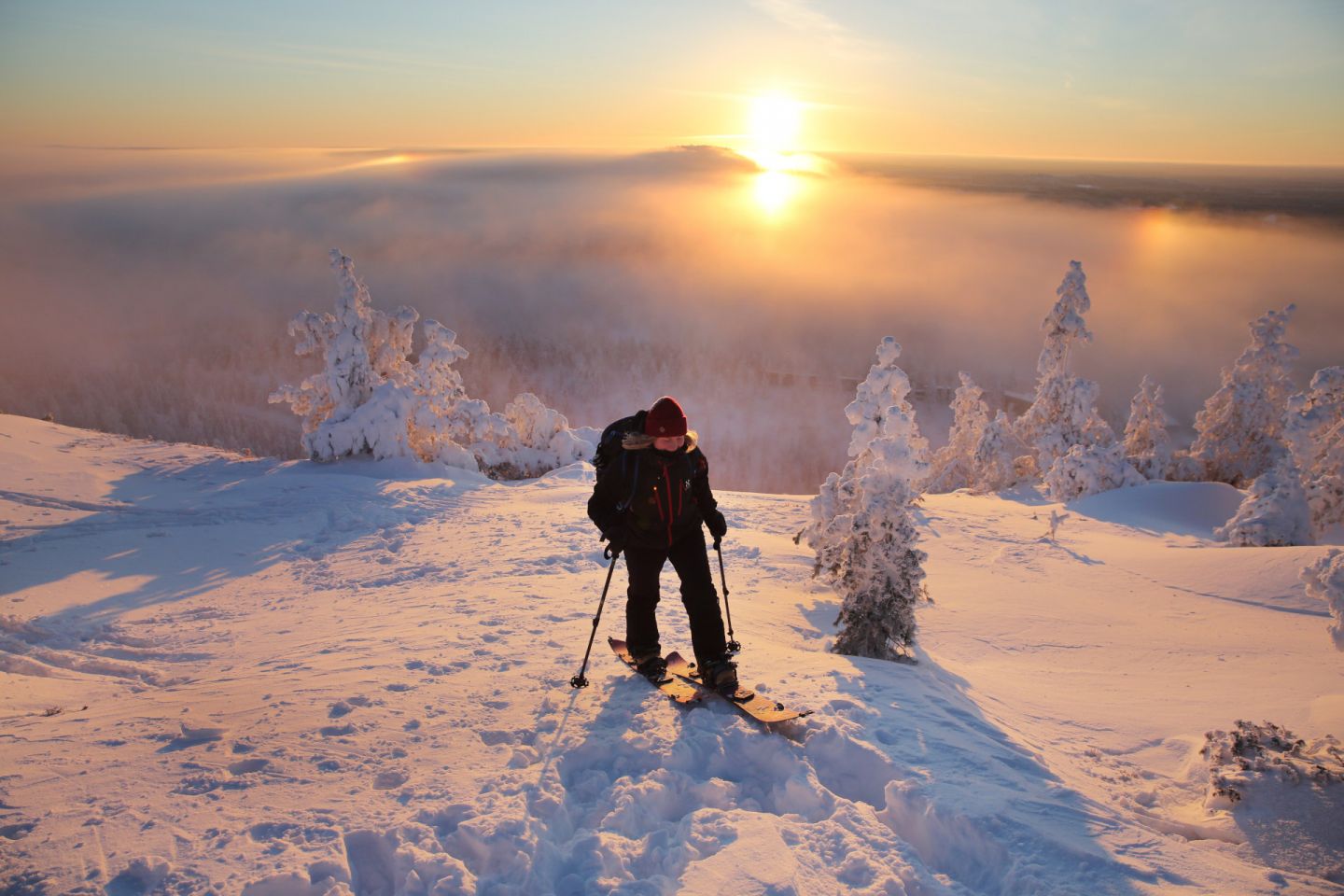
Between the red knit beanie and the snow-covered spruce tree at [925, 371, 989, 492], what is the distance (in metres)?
40.7

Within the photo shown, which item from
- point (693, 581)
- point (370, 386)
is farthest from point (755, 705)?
point (370, 386)

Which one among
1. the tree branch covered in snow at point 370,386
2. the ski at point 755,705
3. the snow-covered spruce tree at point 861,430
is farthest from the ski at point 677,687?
the tree branch covered in snow at point 370,386

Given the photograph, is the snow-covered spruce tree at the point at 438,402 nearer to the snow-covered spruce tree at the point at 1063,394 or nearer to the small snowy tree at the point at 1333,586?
the small snowy tree at the point at 1333,586

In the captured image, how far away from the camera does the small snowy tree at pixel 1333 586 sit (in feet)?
25.2

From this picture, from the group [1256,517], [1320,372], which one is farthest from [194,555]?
[1320,372]

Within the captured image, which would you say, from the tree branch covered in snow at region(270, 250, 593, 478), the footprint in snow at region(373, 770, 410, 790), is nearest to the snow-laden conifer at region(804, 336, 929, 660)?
the footprint in snow at region(373, 770, 410, 790)

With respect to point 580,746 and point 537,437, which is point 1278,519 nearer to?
point 580,746

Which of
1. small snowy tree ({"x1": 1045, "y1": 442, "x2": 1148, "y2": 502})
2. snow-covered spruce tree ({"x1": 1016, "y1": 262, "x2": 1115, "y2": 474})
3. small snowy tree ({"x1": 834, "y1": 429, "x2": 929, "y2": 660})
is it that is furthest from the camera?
snow-covered spruce tree ({"x1": 1016, "y1": 262, "x2": 1115, "y2": 474})

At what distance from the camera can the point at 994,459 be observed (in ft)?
129

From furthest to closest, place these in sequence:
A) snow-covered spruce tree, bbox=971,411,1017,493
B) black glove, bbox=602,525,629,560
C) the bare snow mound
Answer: snow-covered spruce tree, bbox=971,411,1017,493 → the bare snow mound → black glove, bbox=602,525,629,560

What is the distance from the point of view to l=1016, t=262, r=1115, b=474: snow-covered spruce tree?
1389 inches

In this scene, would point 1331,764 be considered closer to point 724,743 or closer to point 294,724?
point 724,743

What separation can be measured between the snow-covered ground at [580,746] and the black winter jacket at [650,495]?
135 centimetres

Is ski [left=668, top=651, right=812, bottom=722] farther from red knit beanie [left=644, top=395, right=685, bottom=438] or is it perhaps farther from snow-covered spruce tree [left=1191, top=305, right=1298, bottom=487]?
snow-covered spruce tree [left=1191, top=305, right=1298, bottom=487]
